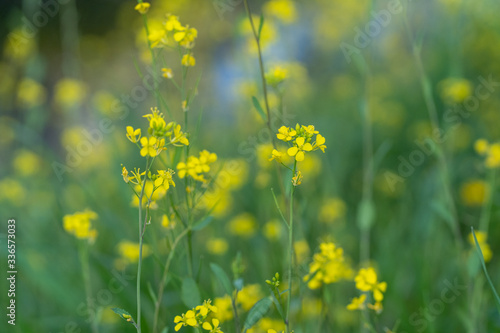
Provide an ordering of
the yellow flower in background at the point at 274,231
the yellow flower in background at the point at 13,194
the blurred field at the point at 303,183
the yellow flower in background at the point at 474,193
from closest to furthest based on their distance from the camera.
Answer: the blurred field at the point at 303,183 → the yellow flower in background at the point at 274,231 → the yellow flower in background at the point at 474,193 → the yellow flower in background at the point at 13,194

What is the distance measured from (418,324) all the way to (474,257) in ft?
0.95

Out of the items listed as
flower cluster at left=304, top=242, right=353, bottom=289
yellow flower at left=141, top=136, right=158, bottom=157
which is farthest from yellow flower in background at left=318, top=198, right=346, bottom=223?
yellow flower at left=141, top=136, right=158, bottom=157

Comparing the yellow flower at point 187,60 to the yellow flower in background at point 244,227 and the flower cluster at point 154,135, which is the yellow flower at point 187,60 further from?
the yellow flower in background at point 244,227

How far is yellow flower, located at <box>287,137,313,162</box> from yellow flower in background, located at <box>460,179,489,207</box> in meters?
1.54

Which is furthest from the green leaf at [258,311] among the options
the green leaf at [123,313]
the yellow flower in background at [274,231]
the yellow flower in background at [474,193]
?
the yellow flower in background at [474,193]

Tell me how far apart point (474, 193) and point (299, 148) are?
5.11ft

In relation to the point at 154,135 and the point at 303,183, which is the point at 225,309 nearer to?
the point at 154,135

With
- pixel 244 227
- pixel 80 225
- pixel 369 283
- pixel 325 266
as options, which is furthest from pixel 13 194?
pixel 369 283

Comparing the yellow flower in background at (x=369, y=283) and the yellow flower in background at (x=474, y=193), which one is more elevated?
the yellow flower in background at (x=369, y=283)

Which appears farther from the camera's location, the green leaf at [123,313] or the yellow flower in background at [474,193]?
the yellow flower in background at [474,193]

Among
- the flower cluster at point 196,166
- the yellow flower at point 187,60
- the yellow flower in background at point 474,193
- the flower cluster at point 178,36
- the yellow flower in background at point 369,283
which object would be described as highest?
the flower cluster at point 178,36

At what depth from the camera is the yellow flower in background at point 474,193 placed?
2.10 metres

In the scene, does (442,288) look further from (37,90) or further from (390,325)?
(37,90)

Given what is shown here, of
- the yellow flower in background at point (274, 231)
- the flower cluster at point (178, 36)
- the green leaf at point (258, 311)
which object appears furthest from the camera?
the yellow flower in background at point (274, 231)
